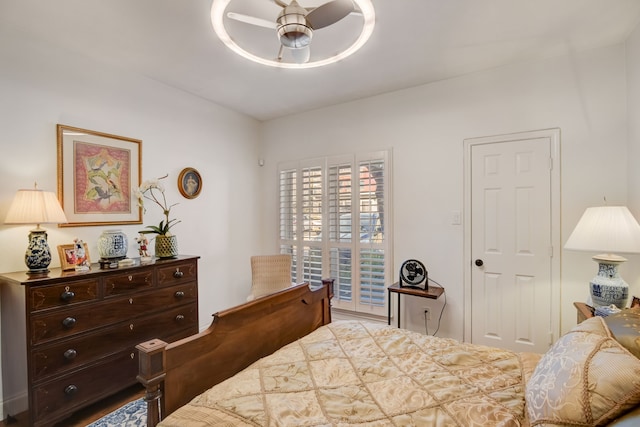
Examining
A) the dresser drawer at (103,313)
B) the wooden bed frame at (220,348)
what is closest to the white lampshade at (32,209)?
the dresser drawer at (103,313)

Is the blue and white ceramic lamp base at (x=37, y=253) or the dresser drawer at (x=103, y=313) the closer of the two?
the dresser drawer at (x=103, y=313)

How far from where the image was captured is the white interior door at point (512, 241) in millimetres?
2572

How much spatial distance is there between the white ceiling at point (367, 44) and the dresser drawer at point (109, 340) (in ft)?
6.94

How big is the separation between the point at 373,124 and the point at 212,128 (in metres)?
1.87

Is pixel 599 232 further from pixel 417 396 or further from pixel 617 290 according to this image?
pixel 417 396

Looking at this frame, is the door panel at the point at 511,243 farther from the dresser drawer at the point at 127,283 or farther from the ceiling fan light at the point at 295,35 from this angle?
the dresser drawer at the point at 127,283

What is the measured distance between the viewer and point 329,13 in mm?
1621

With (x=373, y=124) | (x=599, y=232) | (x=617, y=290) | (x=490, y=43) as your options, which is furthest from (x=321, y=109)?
(x=617, y=290)

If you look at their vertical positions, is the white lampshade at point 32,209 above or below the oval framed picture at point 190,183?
below

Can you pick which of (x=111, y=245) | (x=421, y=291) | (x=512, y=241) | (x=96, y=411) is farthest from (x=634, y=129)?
(x=96, y=411)

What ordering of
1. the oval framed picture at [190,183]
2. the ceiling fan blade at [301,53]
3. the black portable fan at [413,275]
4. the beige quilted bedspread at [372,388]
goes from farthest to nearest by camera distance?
1. the oval framed picture at [190,183]
2. the black portable fan at [413,275]
3. the ceiling fan blade at [301,53]
4. the beige quilted bedspread at [372,388]

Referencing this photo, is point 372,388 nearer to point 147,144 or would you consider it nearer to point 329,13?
point 329,13

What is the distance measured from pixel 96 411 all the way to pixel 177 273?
1.06m

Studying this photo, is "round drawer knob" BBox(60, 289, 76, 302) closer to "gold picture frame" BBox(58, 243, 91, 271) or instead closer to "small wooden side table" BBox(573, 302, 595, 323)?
"gold picture frame" BBox(58, 243, 91, 271)
